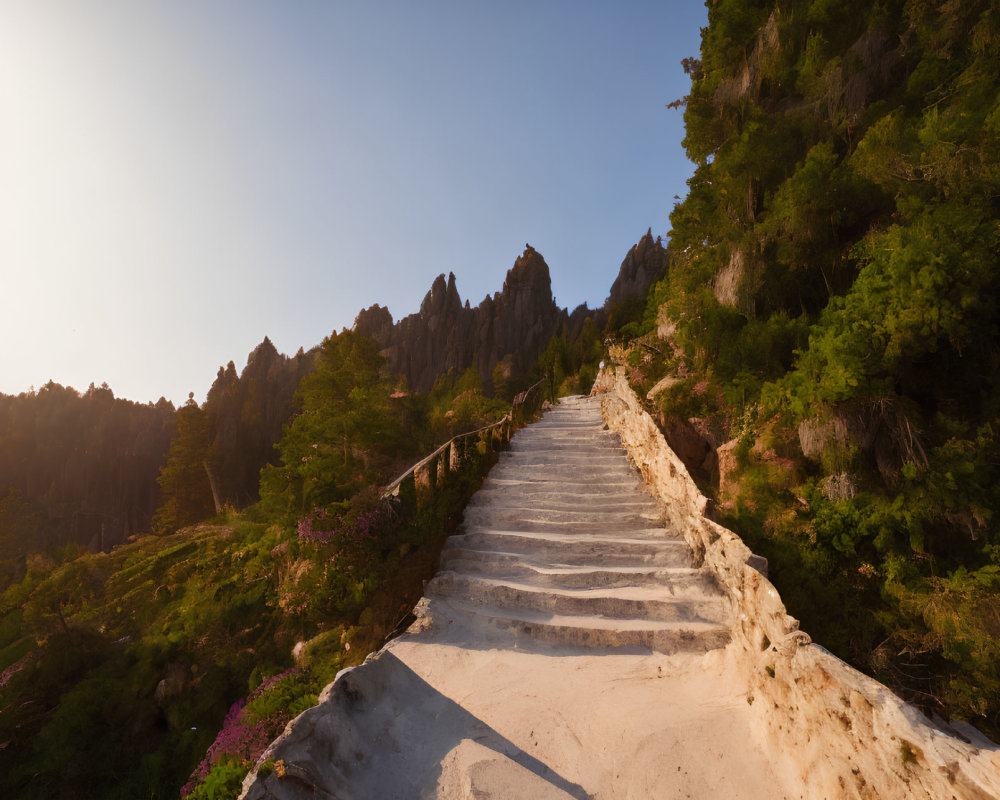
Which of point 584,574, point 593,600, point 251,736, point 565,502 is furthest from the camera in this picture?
point 565,502

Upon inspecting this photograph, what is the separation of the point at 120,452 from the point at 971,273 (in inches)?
2489

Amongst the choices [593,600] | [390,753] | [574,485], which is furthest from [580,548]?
[390,753]

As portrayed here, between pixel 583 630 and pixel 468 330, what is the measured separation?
2408 inches

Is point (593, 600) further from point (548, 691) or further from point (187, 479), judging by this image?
point (187, 479)

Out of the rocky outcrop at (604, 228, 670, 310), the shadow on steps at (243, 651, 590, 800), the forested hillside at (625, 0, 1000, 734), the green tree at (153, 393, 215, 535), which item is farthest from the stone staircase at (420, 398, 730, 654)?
the rocky outcrop at (604, 228, 670, 310)

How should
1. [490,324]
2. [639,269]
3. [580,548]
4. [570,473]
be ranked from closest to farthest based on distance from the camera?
1. [580,548]
2. [570,473]
3. [639,269]
4. [490,324]

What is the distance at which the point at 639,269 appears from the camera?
195 ft

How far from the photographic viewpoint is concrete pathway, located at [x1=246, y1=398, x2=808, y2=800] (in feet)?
9.61

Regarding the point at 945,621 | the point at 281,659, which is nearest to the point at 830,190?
the point at 945,621

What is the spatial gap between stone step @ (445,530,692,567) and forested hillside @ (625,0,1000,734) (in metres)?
1.00

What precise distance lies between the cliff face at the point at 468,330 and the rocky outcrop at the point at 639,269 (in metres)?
10.1

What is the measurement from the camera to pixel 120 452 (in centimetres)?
4384

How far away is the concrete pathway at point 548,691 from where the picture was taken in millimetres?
2930

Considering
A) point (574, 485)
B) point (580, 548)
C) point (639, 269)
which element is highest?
point (639, 269)
